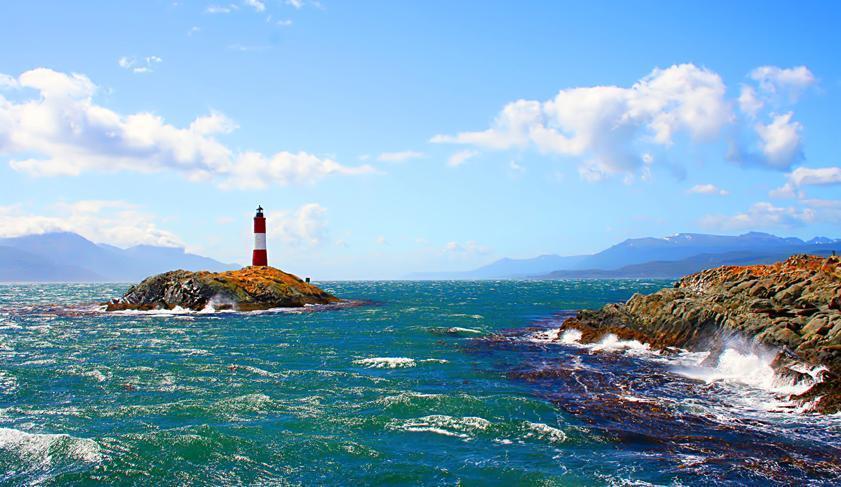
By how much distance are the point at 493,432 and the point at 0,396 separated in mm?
21651

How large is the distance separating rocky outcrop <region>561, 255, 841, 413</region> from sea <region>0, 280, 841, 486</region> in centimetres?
137

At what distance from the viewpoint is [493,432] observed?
61.7 feet

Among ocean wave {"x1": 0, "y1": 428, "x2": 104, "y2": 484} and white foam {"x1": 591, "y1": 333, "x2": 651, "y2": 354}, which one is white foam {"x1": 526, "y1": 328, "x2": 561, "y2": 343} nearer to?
white foam {"x1": 591, "y1": 333, "x2": 651, "y2": 354}

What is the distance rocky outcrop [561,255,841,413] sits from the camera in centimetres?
2528

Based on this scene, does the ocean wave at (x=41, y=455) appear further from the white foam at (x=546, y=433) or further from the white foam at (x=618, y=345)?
the white foam at (x=618, y=345)

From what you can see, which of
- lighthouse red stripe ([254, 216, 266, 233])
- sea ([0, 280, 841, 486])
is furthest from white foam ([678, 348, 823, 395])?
lighthouse red stripe ([254, 216, 266, 233])

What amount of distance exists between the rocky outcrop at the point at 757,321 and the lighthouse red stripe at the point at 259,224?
5540 centimetres

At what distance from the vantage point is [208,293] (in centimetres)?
7206

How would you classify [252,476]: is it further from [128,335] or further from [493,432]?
[128,335]

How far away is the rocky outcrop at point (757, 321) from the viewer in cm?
2528

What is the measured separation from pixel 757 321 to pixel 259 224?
2796 inches

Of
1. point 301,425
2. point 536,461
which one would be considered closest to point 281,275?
point 301,425

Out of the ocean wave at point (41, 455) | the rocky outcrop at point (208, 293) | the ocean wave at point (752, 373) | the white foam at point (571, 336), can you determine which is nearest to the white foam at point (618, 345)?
the white foam at point (571, 336)

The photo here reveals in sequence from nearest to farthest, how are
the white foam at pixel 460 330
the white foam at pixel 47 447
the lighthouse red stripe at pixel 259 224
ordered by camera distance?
1. the white foam at pixel 47 447
2. the white foam at pixel 460 330
3. the lighthouse red stripe at pixel 259 224
